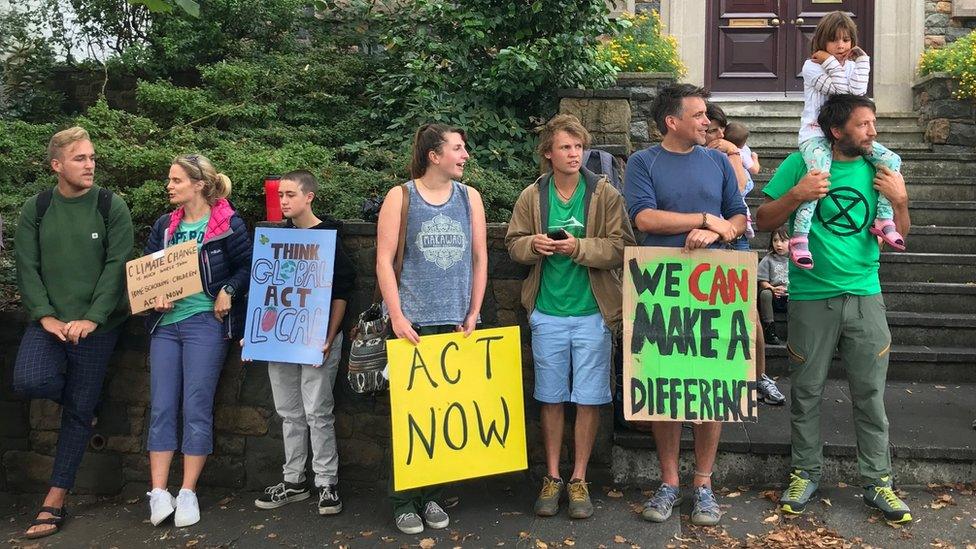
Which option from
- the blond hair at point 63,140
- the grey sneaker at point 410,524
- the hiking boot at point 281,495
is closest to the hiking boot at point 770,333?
the grey sneaker at point 410,524

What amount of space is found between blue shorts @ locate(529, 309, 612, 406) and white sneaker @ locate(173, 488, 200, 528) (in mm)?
1893

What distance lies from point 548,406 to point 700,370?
2.59 feet

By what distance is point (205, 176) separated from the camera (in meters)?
4.71

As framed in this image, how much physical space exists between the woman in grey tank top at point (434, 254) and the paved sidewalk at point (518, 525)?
216 millimetres

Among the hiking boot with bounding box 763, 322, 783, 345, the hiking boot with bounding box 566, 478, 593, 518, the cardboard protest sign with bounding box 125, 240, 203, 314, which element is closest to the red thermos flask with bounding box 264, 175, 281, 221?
the cardboard protest sign with bounding box 125, 240, 203, 314

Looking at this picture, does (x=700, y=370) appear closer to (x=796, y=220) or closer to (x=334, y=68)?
(x=796, y=220)

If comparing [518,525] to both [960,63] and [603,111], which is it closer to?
[603,111]

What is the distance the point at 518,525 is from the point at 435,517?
415 mm

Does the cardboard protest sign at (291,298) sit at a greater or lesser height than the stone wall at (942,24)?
lesser

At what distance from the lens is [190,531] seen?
4.50 metres

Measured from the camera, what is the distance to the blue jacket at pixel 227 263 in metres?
4.70

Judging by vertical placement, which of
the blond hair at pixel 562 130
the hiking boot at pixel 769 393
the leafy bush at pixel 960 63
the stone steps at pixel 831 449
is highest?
the leafy bush at pixel 960 63

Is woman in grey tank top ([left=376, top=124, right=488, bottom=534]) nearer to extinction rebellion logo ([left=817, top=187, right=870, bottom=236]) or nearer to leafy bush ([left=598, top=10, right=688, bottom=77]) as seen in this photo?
extinction rebellion logo ([left=817, top=187, right=870, bottom=236])

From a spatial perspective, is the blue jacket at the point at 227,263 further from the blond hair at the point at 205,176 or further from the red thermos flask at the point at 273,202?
the red thermos flask at the point at 273,202
